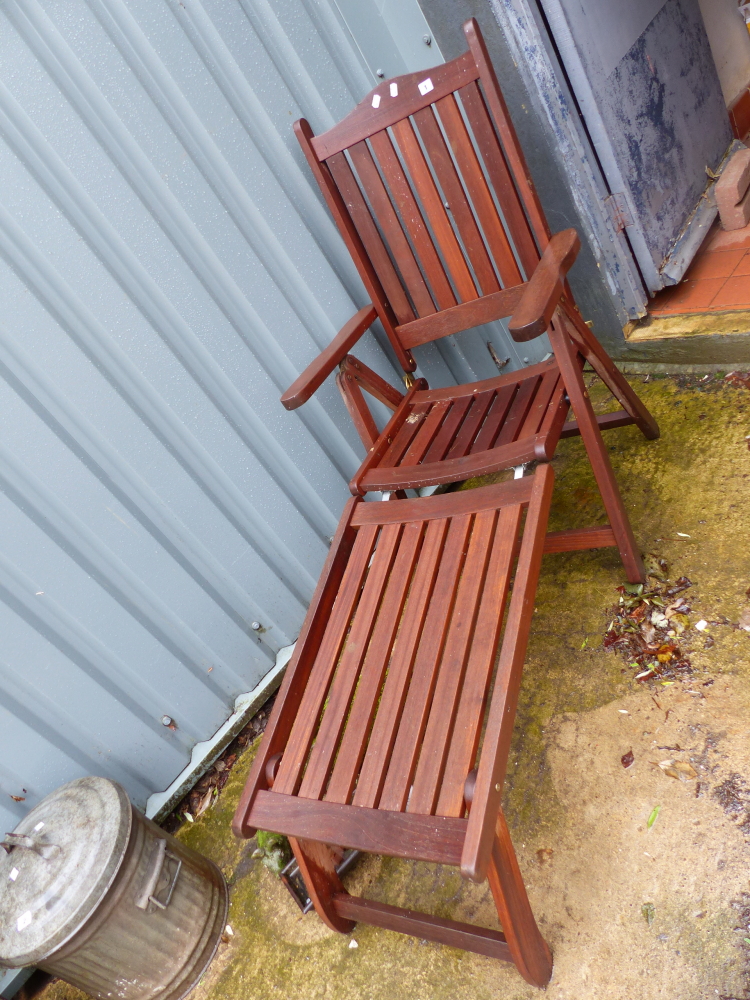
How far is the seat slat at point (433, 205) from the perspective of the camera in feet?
7.61

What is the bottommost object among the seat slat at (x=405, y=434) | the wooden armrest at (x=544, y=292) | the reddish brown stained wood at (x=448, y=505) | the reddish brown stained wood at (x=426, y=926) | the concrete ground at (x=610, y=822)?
the concrete ground at (x=610, y=822)

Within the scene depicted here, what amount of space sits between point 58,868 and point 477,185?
225 cm

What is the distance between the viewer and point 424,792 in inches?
62.1

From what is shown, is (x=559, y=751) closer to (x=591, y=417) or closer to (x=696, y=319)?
(x=591, y=417)

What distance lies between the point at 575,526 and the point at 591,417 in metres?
0.63

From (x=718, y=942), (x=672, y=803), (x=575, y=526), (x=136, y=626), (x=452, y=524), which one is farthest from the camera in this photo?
(x=575, y=526)

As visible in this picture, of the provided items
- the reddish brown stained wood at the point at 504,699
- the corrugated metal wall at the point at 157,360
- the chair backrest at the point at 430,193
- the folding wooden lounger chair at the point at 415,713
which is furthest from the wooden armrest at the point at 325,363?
the reddish brown stained wood at the point at 504,699

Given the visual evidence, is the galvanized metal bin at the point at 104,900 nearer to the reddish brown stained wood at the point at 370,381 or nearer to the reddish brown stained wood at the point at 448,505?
the reddish brown stained wood at the point at 448,505

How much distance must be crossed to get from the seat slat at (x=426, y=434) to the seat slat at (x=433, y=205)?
15.0 inches

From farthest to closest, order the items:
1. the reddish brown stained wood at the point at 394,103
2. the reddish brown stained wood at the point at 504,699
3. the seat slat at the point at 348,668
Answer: the reddish brown stained wood at the point at 394,103 → the seat slat at the point at 348,668 → the reddish brown stained wood at the point at 504,699

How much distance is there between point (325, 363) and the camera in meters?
2.31

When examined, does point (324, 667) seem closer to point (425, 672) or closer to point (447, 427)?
point (425, 672)

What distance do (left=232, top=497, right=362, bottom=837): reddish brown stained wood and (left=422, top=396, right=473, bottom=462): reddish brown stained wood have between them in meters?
0.28

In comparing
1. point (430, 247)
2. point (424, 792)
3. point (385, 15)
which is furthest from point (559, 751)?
point (385, 15)
